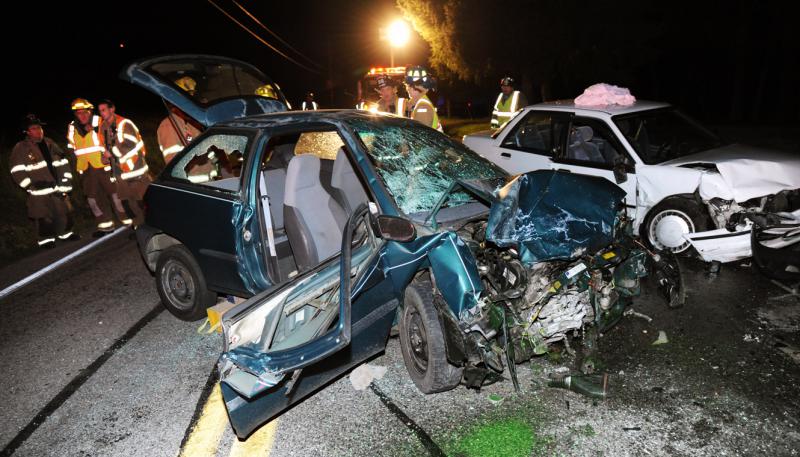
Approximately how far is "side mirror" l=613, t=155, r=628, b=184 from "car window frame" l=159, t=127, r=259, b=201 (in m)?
3.52

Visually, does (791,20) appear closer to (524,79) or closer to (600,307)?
(524,79)

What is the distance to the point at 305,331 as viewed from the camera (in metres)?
3.26

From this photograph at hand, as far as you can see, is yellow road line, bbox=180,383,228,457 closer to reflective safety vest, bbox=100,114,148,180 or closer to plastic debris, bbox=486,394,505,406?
plastic debris, bbox=486,394,505,406

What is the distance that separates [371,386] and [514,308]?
115 cm

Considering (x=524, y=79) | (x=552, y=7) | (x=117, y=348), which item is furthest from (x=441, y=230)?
(x=524, y=79)

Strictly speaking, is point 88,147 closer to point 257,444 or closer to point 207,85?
point 207,85

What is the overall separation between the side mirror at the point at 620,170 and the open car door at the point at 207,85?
11.6ft

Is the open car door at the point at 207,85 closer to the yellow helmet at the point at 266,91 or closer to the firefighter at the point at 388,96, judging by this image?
the yellow helmet at the point at 266,91

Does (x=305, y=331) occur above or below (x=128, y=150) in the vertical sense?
below

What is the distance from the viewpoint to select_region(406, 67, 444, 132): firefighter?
7.42 metres

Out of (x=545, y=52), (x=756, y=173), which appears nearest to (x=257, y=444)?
(x=756, y=173)

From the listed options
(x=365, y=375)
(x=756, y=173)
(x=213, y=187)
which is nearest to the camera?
(x=365, y=375)

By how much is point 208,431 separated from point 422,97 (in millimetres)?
5477

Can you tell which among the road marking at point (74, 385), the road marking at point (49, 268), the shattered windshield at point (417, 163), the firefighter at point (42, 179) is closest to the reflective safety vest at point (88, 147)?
the firefighter at point (42, 179)
